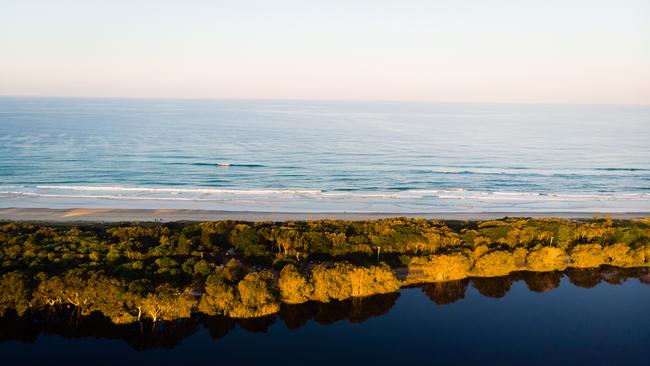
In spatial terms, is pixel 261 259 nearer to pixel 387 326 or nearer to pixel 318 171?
pixel 387 326

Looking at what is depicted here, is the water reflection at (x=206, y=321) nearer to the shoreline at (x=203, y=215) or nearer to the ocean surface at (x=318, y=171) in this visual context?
the shoreline at (x=203, y=215)

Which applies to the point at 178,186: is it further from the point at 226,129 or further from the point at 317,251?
the point at 226,129

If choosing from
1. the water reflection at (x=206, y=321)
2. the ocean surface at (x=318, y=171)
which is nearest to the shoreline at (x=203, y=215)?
the ocean surface at (x=318, y=171)

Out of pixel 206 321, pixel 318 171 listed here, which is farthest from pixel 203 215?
pixel 318 171

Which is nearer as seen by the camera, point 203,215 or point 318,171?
point 203,215

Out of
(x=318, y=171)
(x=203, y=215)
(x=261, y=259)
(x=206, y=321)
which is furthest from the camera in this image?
(x=318, y=171)

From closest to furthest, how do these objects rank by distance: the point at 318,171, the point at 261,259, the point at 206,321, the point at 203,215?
1. the point at 206,321
2. the point at 261,259
3. the point at 203,215
4. the point at 318,171

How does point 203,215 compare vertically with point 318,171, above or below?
below
